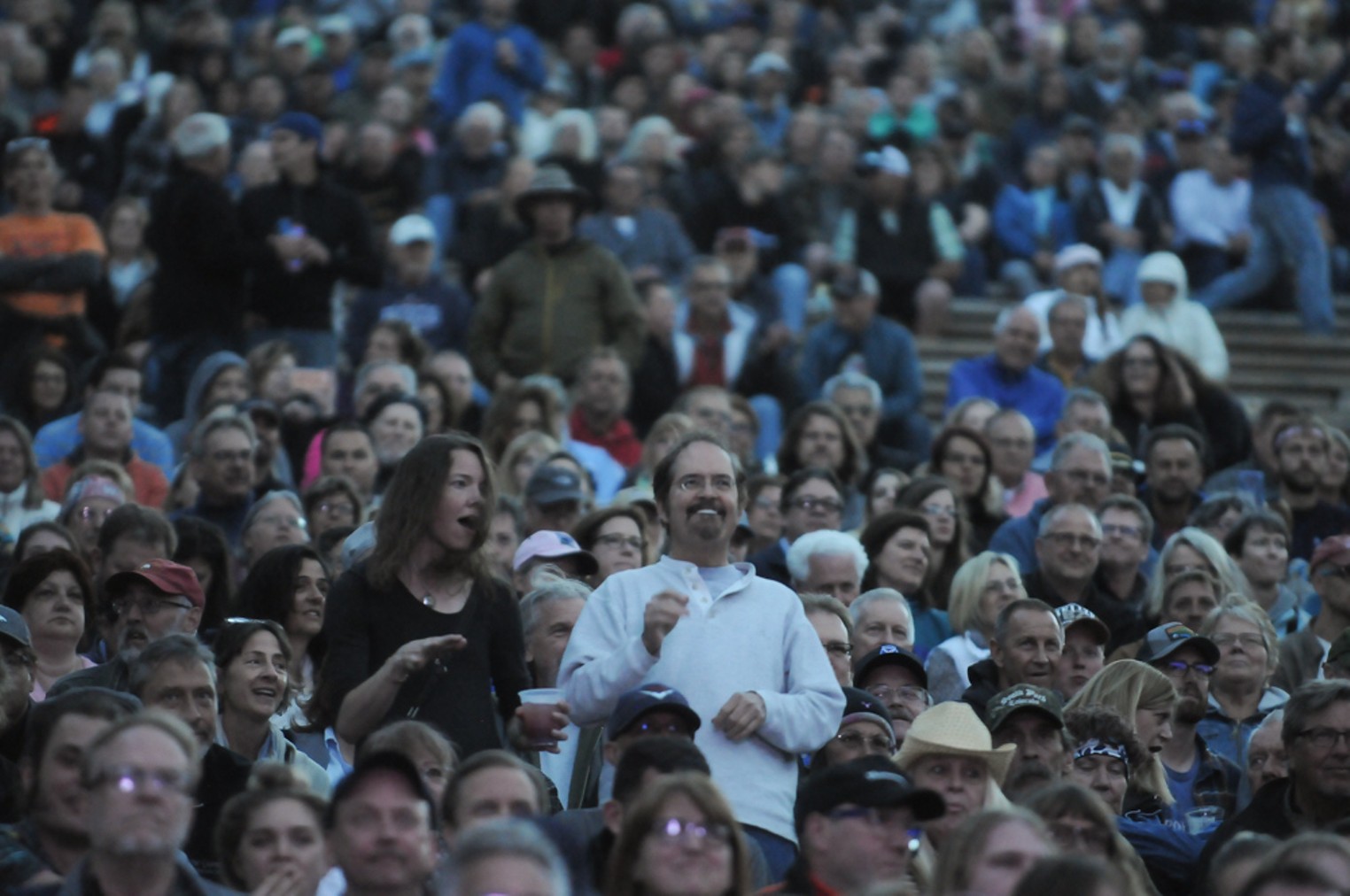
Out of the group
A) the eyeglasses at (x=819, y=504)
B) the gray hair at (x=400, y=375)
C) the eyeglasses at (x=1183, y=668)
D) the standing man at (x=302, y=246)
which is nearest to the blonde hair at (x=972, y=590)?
the eyeglasses at (x=1183, y=668)

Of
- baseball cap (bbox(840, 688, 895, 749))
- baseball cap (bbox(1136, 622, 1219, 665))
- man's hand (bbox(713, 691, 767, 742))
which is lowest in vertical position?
baseball cap (bbox(1136, 622, 1219, 665))

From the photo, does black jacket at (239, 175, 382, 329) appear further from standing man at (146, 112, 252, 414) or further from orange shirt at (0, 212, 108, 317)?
orange shirt at (0, 212, 108, 317)

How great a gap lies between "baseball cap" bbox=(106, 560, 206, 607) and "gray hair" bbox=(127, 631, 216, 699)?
3.50ft

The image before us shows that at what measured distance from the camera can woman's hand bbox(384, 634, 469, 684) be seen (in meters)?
7.08

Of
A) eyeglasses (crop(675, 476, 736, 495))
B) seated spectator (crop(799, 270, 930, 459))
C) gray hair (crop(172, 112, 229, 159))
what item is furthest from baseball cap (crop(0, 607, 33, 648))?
seated spectator (crop(799, 270, 930, 459))

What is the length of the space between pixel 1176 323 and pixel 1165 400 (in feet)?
6.82

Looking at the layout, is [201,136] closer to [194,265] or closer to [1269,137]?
[194,265]

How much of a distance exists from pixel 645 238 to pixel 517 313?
2.69 m

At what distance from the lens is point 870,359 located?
15.4 m

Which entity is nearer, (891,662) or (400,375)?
(891,662)

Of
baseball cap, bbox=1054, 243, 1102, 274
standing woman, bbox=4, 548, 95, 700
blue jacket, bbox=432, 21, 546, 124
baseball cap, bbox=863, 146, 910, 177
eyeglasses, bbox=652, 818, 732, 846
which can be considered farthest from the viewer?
blue jacket, bbox=432, 21, 546, 124

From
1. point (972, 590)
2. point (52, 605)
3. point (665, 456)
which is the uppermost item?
point (665, 456)

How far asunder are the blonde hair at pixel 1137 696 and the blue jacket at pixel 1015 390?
5.42m

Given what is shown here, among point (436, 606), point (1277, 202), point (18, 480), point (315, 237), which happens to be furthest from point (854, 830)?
point (1277, 202)
